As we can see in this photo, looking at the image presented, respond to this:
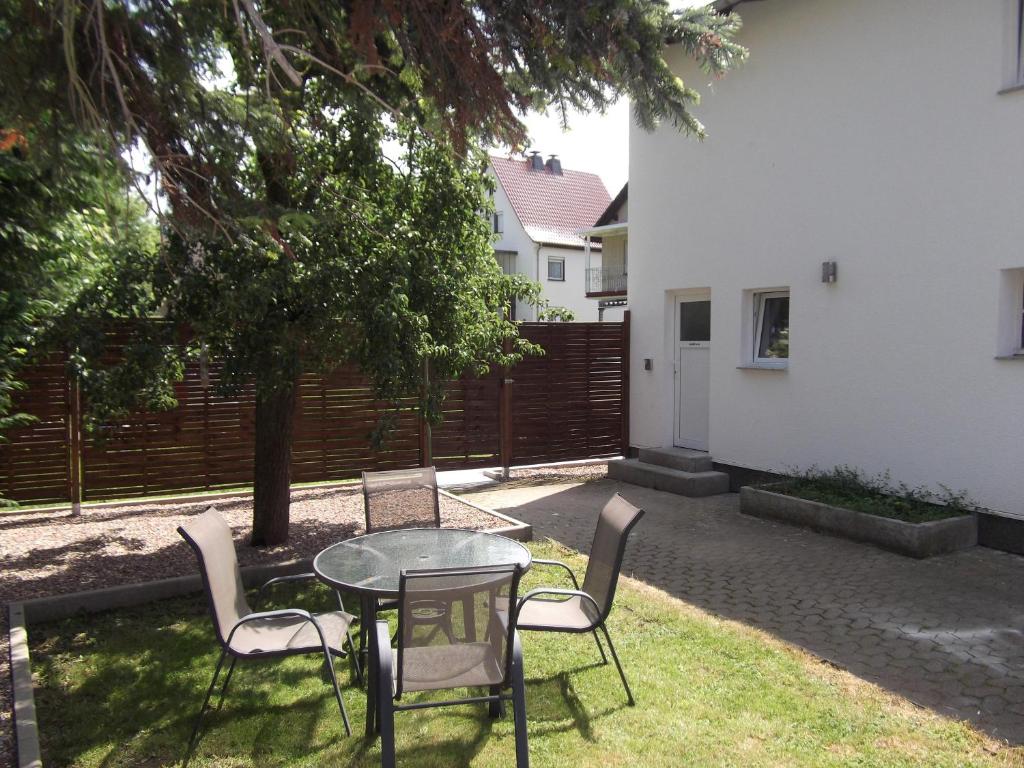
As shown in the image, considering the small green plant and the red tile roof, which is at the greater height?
the red tile roof

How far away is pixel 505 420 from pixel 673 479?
8.19ft

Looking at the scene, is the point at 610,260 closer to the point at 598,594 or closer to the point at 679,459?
the point at 679,459

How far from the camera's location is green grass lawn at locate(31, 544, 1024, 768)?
3.62m

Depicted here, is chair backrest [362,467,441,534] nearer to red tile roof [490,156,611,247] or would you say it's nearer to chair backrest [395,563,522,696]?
chair backrest [395,563,522,696]

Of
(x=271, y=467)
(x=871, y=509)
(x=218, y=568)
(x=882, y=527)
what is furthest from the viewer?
(x=871, y=509)

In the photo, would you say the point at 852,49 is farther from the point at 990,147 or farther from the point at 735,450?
the point at 735,450

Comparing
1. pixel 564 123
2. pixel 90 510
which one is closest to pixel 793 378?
pixel 564 123

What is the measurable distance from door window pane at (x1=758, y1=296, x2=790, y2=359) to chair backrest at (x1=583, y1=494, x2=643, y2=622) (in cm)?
578

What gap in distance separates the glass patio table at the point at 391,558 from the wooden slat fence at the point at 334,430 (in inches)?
71.1

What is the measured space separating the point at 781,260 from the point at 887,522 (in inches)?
137

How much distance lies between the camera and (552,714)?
4.03m

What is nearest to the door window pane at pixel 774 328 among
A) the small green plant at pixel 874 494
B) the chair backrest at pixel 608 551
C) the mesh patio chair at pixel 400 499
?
the small green plant at pixel 874 494

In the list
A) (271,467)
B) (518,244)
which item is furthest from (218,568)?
(518,244)

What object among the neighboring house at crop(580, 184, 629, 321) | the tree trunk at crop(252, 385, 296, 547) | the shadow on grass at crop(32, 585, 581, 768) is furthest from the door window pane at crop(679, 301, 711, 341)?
the neighboring house at crop(580, 184, 629, 321)
